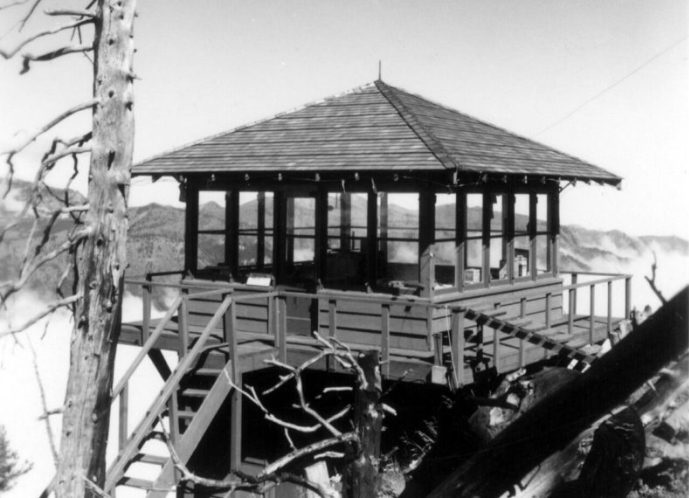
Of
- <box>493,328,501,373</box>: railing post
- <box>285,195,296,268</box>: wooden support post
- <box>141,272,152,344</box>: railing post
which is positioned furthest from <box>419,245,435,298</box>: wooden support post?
<box>141,272,152,344</box>: railing post

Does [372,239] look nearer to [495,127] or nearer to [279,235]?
[279,235]

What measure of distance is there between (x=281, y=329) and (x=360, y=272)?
186 cm

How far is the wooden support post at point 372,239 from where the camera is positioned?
1182 cm

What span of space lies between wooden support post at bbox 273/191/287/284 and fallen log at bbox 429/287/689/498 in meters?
8.29

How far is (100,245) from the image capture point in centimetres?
629

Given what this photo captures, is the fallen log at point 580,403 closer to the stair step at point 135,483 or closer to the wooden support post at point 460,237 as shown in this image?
the stair step at point 135,483

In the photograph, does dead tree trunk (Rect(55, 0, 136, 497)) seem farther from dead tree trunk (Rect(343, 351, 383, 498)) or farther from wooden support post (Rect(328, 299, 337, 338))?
wooden support post (Rect(328, 299, 337, 338))

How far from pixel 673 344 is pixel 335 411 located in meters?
9.92

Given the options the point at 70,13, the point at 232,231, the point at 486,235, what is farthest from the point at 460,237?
the point at 70,13

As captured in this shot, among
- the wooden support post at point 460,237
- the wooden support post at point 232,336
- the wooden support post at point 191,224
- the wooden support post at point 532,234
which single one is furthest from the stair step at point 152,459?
the wooden support post at point 532,234

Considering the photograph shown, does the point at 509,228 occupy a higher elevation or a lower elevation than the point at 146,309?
higher

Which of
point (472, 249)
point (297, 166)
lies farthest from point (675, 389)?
point (472, 249)

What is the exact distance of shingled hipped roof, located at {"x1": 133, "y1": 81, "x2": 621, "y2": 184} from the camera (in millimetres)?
11617

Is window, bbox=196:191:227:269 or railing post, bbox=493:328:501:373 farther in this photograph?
window, bbox=196:191:227:269
